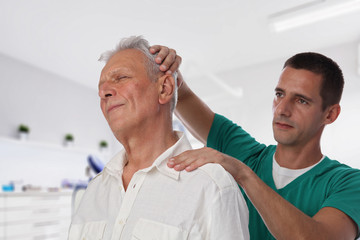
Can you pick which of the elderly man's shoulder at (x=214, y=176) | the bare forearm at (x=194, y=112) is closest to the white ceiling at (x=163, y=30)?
the bare forearm at (x=194, y=112)

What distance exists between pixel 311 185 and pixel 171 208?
2.13ft

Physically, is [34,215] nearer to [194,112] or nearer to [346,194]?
[194,112]

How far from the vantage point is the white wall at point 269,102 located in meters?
4.79

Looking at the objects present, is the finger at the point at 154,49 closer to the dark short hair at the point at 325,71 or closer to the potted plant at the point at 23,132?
the dark short hair at the point at 325,71

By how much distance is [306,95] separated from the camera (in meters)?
1.41

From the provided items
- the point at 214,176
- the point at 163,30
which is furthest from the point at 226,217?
the point at 163,30

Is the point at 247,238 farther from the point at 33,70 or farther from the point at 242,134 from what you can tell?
the point at 33,70

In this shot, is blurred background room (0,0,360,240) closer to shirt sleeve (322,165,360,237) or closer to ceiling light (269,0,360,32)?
ceiling light (269,0,360,32)

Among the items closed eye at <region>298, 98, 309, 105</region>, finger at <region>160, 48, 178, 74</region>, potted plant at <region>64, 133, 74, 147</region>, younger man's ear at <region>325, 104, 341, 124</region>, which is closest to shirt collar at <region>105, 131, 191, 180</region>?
finger at <region>160, 48, 178, 74</region>

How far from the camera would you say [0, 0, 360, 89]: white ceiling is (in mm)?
3945

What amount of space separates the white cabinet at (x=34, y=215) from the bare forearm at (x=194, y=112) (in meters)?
3.44

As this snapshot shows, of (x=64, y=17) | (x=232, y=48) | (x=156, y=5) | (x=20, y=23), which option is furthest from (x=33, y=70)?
(x=232, y=48)

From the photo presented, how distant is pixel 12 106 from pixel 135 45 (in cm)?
489

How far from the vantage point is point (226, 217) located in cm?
95
